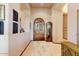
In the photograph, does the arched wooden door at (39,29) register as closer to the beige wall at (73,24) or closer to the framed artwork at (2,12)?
the beige wall at (73,24)

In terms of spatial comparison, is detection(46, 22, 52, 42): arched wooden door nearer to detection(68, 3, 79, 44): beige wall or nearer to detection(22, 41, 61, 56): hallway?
detection(22, 41, 61, 56): hallway

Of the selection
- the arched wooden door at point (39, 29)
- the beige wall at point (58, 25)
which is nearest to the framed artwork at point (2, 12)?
the beige wall at point (58, 25)

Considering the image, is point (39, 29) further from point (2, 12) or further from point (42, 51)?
point (2, 12)

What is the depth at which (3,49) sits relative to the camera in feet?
13.3

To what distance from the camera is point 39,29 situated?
14602 millimetres

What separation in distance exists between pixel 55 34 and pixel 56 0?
10.4 m

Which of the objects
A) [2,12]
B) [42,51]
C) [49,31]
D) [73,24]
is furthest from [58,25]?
[2,12]

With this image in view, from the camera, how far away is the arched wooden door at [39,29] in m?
14.5

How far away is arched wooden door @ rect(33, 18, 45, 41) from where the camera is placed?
47.5ft

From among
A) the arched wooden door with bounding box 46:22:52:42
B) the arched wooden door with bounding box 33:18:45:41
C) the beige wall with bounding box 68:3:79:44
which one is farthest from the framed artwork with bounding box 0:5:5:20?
the arched wooden door with bounding box 33:18:45:41

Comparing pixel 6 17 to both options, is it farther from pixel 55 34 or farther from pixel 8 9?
pixel 55 34

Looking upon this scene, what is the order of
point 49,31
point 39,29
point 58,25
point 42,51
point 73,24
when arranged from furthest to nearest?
point 39,29, point 49,31, point 58,25, point 42,51, point 73,24

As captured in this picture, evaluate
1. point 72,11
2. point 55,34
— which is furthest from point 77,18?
point 55,34

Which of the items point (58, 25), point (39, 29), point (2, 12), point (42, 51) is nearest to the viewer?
point (2, 12)
